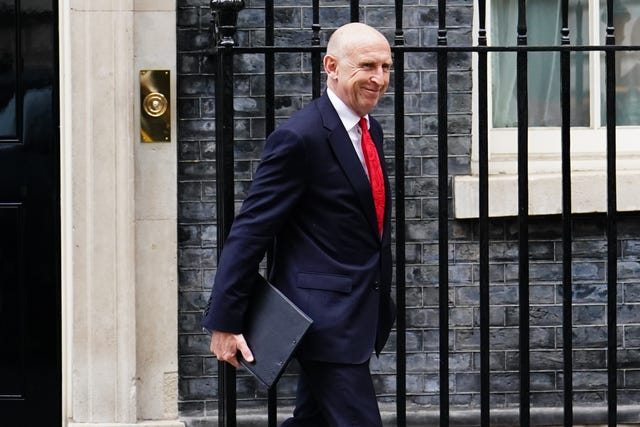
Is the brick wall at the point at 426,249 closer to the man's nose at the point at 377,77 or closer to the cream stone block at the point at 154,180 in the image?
the cream stone block at the point at 154,180

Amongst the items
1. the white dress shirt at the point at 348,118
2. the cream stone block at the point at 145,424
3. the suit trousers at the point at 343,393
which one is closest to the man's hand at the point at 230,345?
the suit trousers at the point at 343,393

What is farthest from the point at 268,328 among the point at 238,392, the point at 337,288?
the point at 238,392

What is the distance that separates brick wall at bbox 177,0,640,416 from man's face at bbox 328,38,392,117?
5.30 ft

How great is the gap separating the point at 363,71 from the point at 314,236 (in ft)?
1.80

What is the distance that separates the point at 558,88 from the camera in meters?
6.41

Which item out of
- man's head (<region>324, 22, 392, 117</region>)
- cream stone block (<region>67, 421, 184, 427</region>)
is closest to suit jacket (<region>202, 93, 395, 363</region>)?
man's head (<region>324, 22, 392, 117</region>)

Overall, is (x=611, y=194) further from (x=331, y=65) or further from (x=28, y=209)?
(x=28, y=209)

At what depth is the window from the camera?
6.32 meters

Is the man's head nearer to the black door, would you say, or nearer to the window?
the window

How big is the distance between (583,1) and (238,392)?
241 cm

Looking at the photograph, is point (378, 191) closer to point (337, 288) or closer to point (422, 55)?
point (337, 288)

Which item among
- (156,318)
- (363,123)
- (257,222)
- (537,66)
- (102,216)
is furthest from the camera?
(537,66)

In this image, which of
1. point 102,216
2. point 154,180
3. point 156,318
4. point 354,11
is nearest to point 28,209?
point 102,216

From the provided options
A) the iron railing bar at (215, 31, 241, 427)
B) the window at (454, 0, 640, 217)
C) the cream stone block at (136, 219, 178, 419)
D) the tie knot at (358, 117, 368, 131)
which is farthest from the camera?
the window at (454, 0, 640, 217)
